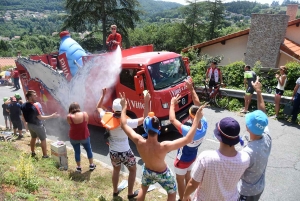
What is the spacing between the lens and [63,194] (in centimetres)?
426

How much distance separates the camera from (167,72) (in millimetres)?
7004

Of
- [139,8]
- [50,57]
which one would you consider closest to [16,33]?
[139,8]

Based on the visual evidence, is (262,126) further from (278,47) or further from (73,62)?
(278,47)

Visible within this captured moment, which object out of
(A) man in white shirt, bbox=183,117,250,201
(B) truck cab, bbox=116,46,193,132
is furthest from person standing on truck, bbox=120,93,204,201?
(B) truck cab, bbox=116,46,193,132

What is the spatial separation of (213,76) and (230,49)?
6.71m

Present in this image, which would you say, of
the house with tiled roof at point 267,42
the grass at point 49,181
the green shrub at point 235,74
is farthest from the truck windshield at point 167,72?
the house with tiled roof at point 267,42

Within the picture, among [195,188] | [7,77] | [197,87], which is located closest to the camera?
[195,188]

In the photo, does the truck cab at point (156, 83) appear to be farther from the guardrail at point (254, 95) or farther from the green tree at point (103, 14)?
the green tree at point (103, 14)

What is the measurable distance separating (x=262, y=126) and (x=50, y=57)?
8.95 m

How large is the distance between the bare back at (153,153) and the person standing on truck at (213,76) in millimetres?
6830

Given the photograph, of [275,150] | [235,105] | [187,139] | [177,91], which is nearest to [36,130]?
[177,91]

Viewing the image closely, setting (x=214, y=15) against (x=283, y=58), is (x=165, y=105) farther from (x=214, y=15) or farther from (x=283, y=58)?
(x=214, y=15)

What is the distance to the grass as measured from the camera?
4.05m

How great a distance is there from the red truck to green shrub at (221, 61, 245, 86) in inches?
157
